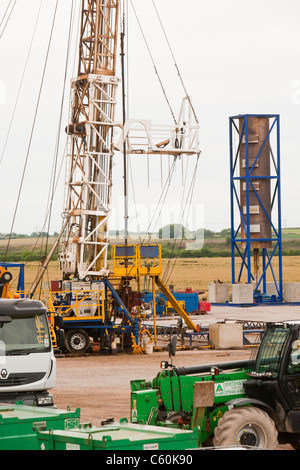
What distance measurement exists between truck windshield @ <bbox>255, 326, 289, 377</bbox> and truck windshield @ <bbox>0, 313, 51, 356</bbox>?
5850mm

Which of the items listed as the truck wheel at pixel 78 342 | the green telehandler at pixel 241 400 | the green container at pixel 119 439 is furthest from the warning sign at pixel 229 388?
the truck wheel at pixel 78 342

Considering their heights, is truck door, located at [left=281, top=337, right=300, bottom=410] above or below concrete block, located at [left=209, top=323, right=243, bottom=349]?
above

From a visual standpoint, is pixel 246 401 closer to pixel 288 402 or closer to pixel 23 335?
pixel 288 402

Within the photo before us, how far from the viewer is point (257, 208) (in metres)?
52.1

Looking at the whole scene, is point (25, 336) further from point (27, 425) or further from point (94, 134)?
point (94, 134)

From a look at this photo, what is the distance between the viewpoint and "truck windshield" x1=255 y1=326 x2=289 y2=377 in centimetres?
1334

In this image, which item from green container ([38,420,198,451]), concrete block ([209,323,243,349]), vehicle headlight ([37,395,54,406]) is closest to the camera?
green container ([38,420,198,451])

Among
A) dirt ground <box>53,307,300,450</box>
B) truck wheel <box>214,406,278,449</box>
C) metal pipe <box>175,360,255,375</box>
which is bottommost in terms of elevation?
dirt ground <box>53,307,300,450</box>

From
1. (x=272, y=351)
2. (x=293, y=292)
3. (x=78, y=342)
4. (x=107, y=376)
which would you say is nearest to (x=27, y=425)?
(x=272, y=351)

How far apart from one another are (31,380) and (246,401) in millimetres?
6079

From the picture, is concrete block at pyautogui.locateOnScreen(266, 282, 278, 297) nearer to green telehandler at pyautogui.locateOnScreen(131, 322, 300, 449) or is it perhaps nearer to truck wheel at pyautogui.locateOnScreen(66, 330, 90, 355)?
truck wheel at pyautogui.locateOnScreen(66, 330, 90, 355)

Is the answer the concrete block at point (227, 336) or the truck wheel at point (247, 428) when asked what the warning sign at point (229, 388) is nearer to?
the truck wheel at point (247, 428)

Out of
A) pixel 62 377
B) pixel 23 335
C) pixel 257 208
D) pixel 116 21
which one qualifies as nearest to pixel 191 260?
pixel 257 208

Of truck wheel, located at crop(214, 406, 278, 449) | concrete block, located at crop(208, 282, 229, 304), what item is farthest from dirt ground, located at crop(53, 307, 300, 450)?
concrete block, located at crop(208, 282, 229, 304)
